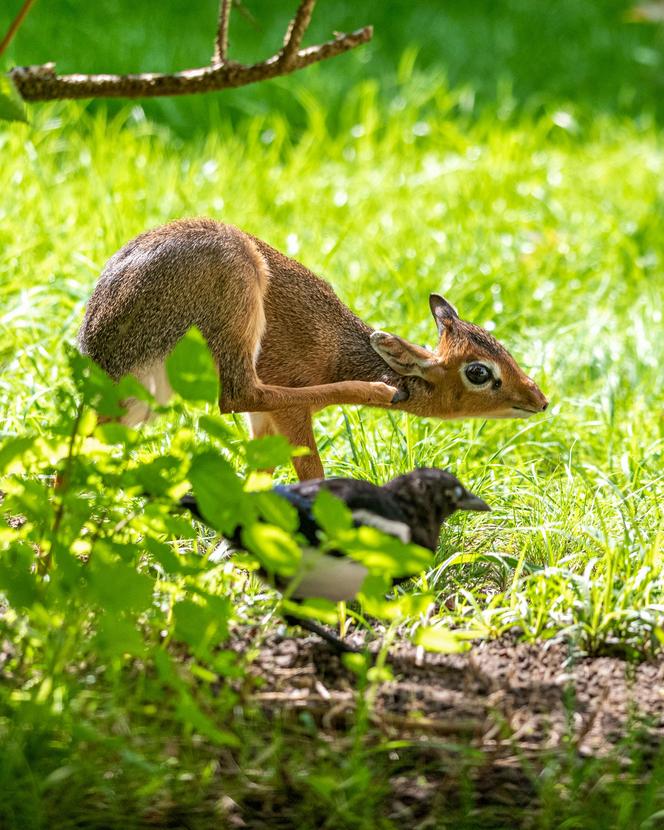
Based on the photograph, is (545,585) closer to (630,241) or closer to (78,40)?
(630,241)

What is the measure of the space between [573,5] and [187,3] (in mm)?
4010

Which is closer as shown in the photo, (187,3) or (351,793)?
(351,793)

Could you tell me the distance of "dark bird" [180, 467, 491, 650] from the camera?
107 inches

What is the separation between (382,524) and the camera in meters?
2.82

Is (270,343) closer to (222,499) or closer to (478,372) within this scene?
(478,372)

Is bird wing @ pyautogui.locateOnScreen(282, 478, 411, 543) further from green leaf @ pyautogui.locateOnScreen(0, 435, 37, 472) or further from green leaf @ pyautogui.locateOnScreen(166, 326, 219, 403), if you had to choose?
green leaf @ pyautogui.locateOnScreen(0, 435, 37, 472)

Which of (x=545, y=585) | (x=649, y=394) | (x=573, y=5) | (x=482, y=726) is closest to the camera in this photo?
(x=482, y=726)

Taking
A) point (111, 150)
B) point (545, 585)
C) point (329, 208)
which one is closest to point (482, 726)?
point (545, 585)

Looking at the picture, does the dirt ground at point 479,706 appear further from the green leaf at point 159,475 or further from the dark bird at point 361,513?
the green leaf at point 159,475

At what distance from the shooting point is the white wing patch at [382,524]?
282cm

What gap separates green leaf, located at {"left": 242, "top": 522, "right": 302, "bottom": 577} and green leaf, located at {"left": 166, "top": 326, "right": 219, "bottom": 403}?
0.95ft

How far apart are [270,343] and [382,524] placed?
106cm

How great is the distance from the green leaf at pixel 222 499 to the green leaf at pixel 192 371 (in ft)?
0.51

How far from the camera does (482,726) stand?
267 cm
